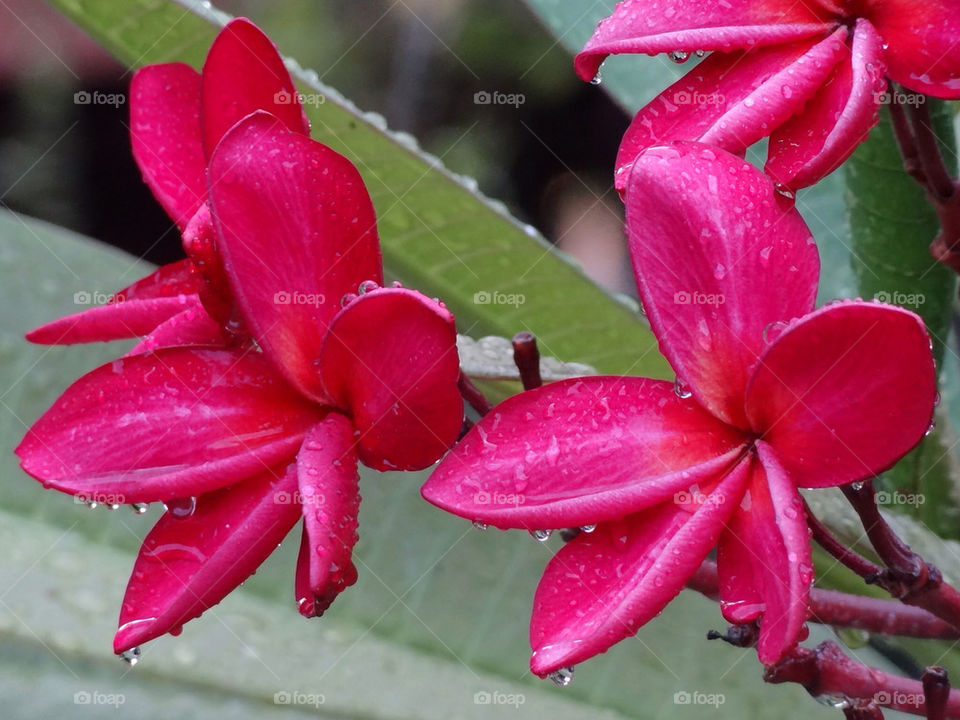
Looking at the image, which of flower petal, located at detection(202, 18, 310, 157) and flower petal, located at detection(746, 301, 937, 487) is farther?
flower petal, located at detection(202, 18, 310, 157)

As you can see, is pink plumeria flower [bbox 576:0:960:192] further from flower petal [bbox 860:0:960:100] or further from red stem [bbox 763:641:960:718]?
red stem [bbox 763:641:960:718]

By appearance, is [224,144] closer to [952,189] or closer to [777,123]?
[777,123]

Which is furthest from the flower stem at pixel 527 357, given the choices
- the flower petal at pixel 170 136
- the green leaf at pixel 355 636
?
the green leaf at pixel 355 636

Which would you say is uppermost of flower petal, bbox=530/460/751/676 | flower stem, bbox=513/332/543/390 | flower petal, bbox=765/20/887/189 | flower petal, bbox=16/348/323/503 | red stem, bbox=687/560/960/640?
flower petal, bbox=765/20/887/189

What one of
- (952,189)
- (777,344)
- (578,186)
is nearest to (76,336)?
(777,344)

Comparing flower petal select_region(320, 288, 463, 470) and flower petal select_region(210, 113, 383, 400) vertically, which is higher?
flower petal select_region(210, 113, 383, 400)

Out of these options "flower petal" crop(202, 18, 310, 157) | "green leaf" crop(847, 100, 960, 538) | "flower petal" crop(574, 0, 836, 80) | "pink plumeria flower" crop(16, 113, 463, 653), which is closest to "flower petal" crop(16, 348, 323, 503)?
"pink plumeria flower" crop(16, 113, 463, 653)

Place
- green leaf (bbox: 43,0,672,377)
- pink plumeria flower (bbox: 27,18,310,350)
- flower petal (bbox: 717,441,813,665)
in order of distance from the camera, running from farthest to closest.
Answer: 1. green leaf (bbox: 43,0,672,377)
2. pink plumeria flower (bbox: 27,18,310,350)
3. flower petal (bbox: 717,441,813,665)
